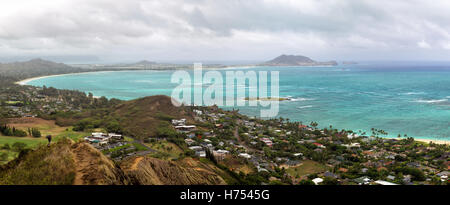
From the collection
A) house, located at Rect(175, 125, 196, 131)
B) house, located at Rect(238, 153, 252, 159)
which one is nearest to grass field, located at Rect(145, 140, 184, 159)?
house, located at Rect(175, 125, 196, 131)

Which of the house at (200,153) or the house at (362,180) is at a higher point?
the house at (200,153)

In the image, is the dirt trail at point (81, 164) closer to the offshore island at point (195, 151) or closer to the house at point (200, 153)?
the offshore island at point (195, 151)

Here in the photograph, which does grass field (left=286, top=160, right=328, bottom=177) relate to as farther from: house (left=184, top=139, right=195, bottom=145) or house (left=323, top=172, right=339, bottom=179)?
house (left=184, top=139, right=195, bottom=145)

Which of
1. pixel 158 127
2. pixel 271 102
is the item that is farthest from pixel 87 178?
pixel 271 102

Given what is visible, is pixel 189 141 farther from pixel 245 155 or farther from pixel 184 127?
pixel 245 155

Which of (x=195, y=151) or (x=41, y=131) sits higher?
(x=41, y=131)

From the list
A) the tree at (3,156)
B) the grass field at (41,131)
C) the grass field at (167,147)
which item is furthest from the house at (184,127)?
the tree at (3,156)

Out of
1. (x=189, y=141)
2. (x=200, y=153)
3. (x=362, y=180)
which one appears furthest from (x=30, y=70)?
(x=362, y=180)
